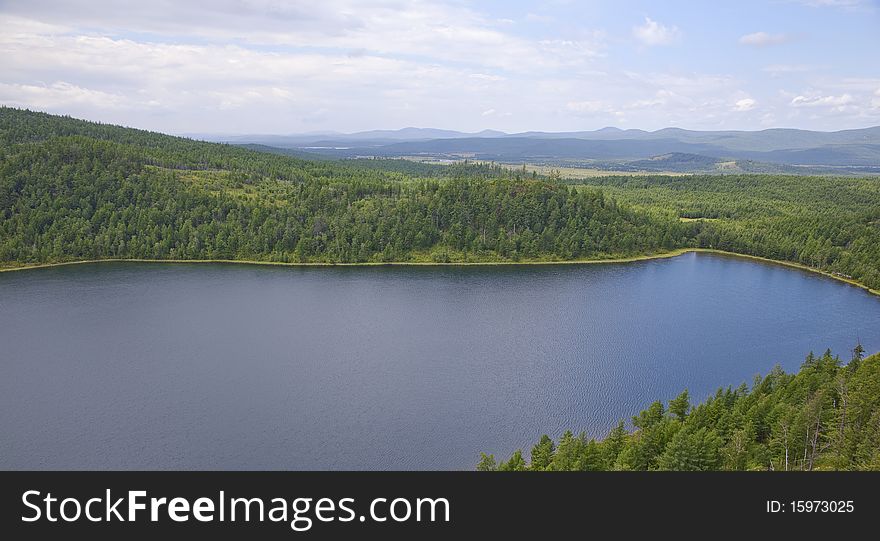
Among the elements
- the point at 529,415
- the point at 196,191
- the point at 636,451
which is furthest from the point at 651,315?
the point at 196,191

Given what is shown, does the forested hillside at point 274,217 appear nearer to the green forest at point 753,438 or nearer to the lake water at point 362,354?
the lake water at point 362,354

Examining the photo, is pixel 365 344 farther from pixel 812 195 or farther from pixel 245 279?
pixel 812 195

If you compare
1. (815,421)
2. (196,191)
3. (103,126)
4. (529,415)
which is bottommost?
(529,415)

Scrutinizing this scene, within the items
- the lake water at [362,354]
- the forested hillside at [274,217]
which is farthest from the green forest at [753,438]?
the forested hillside at [274,217]

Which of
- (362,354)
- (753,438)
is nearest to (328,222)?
(362,354)

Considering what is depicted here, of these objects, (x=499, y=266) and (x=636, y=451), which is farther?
(x=499, y=266)


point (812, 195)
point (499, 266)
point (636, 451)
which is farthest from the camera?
point (812, 195)
